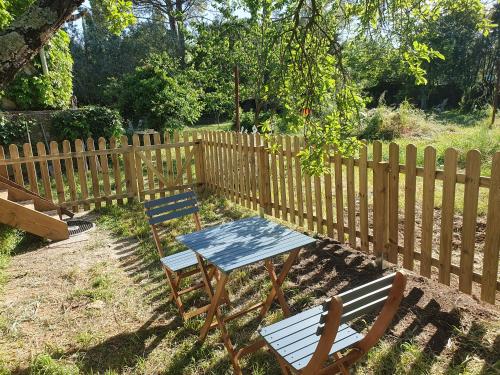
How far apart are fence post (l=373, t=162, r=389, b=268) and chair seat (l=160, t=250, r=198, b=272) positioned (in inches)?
79.8

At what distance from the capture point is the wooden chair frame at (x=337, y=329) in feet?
5.55

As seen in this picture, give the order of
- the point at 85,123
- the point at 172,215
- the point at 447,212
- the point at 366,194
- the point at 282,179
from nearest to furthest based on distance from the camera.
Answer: the point at 447,212 < the point at 172,215 < the point at 366,194 < the point at 282,179 < the point at 85,123

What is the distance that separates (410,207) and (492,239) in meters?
0.81

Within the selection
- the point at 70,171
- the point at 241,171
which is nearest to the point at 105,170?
the point at 70,171

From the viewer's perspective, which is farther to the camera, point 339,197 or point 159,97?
point 159,97

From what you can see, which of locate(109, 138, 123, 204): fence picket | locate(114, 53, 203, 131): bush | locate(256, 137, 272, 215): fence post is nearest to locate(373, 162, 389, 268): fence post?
locate(256, 137, 272, 215): fence post

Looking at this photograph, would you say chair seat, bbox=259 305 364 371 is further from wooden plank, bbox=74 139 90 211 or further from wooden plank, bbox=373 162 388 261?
wooden plank, bbox=74 139 90 211

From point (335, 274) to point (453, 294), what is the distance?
1127mm

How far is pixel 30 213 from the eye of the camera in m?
5.11

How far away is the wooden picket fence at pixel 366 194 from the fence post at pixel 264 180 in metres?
0.02

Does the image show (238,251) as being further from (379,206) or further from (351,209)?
(351,209)

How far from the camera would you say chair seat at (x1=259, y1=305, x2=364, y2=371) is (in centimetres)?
208

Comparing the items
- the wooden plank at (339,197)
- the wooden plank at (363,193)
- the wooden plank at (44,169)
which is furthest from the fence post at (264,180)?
the wooden plank at (44,169)

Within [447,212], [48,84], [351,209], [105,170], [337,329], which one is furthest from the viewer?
[48,84]
